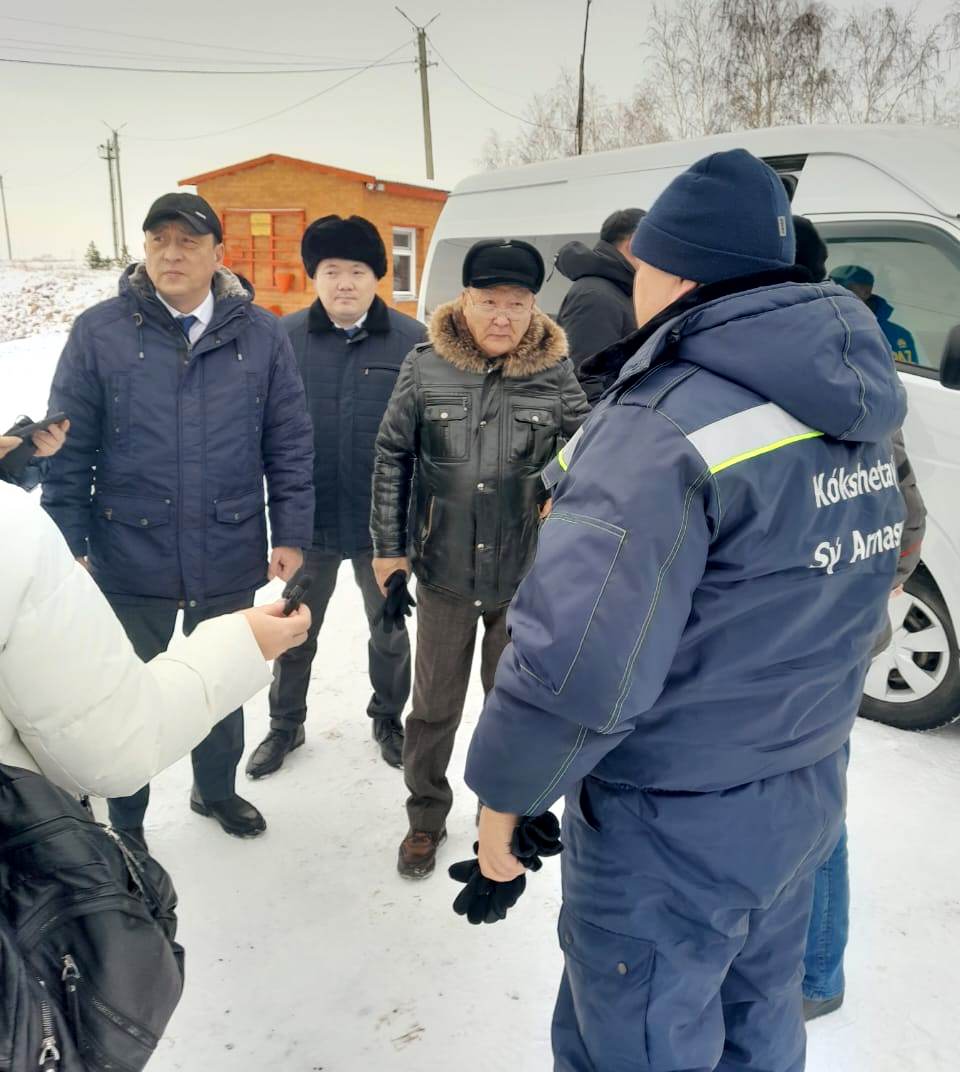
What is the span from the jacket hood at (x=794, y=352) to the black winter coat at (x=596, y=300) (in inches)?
111

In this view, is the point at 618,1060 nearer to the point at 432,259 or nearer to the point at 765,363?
the point at 765,363

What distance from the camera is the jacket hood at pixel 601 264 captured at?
4.16m

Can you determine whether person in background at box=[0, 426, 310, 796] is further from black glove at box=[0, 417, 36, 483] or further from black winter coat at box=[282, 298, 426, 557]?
black winter coat at box=[282, 298, 426, 557]

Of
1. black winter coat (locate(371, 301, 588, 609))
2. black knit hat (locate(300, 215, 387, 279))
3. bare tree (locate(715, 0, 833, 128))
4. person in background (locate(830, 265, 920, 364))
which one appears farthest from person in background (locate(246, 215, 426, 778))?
bare tree (locate(715, 0, 833, 128))

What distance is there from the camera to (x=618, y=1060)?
53.2 inches

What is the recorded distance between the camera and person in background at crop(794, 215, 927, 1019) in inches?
78.2

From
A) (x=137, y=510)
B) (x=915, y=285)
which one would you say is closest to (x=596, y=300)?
(x=915, y=285)

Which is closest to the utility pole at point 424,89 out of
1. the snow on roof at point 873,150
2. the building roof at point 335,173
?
the building roof at point 335,173

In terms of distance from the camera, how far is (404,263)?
18.0m

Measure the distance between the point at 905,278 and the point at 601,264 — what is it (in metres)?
1.38

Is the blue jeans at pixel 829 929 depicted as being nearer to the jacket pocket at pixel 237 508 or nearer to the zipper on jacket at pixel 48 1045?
the zipper on jacket at pixel 48 1045

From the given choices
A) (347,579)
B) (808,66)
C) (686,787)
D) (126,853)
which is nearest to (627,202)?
(347,579)

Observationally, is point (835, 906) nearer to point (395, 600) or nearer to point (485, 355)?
point (395, 600)

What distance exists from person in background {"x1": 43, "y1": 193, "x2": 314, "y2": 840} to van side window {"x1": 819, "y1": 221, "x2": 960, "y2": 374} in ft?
8.22
